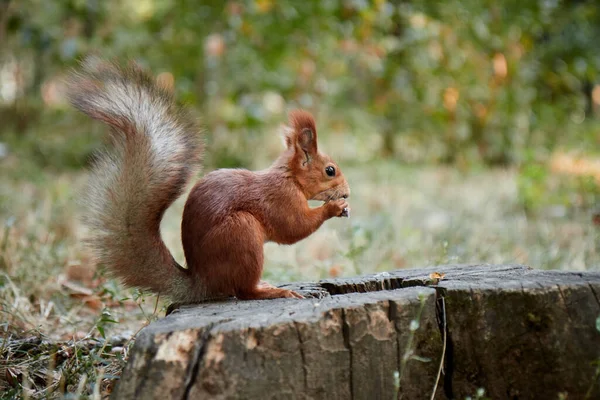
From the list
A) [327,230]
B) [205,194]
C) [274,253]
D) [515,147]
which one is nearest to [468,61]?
[515,147]

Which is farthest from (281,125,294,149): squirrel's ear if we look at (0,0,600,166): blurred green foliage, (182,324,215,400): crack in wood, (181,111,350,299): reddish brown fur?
(0,0,600,166): blurred green foliage

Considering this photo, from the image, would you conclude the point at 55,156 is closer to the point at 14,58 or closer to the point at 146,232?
the point at 14,58

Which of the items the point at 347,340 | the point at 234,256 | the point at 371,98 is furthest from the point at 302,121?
the point at 371,98

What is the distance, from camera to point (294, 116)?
202 cm

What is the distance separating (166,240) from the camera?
3445mm

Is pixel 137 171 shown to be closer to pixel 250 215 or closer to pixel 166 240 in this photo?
pixel 250 215

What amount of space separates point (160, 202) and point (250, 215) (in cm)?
24

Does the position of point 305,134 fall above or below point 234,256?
above

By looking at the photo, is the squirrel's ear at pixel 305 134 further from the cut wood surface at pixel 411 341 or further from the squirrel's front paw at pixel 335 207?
the cut wood surface at pixel 411 341

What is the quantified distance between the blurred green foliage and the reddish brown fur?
3181mm

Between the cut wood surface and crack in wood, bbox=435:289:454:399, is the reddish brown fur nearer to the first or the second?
the cut wood surface

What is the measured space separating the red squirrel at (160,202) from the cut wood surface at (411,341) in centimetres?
12

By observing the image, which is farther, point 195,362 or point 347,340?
point 347,340

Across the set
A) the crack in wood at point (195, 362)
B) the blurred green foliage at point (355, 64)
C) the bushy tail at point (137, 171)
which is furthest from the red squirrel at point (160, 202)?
the blurred green foliage at point (355, 64)
